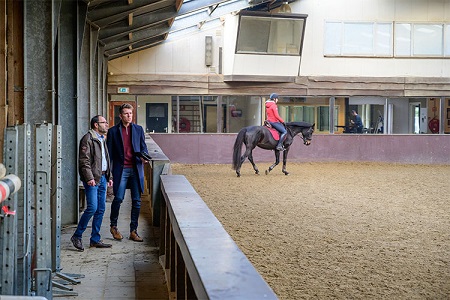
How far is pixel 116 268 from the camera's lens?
23.5 feet

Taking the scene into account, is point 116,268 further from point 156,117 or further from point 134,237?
point 156,117

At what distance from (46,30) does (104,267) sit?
9.31 feet

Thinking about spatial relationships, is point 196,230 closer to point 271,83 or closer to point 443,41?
point 271,83

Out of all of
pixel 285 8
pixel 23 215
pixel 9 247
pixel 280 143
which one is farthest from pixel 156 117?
pixel 9 247

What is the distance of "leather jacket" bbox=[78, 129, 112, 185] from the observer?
7.79 metres

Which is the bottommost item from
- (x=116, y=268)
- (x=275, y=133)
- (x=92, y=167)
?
(x=116, y=268)

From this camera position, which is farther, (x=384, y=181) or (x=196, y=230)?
(x=384, y=181)

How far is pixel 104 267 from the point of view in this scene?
23.6 ft

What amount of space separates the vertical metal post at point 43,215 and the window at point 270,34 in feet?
60.4

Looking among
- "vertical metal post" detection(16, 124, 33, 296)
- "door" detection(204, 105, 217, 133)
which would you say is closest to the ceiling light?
"door" detection(204, 105, 217, 133)

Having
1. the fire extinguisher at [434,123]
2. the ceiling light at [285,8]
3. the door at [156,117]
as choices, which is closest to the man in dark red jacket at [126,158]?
the ceiling light at [285,8]

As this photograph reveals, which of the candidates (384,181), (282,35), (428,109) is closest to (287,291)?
(384,181)

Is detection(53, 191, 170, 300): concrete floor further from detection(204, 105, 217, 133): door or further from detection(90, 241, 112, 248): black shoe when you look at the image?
detection(204, 105, 217, 133): door

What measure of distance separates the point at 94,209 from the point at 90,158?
0.57 meters
